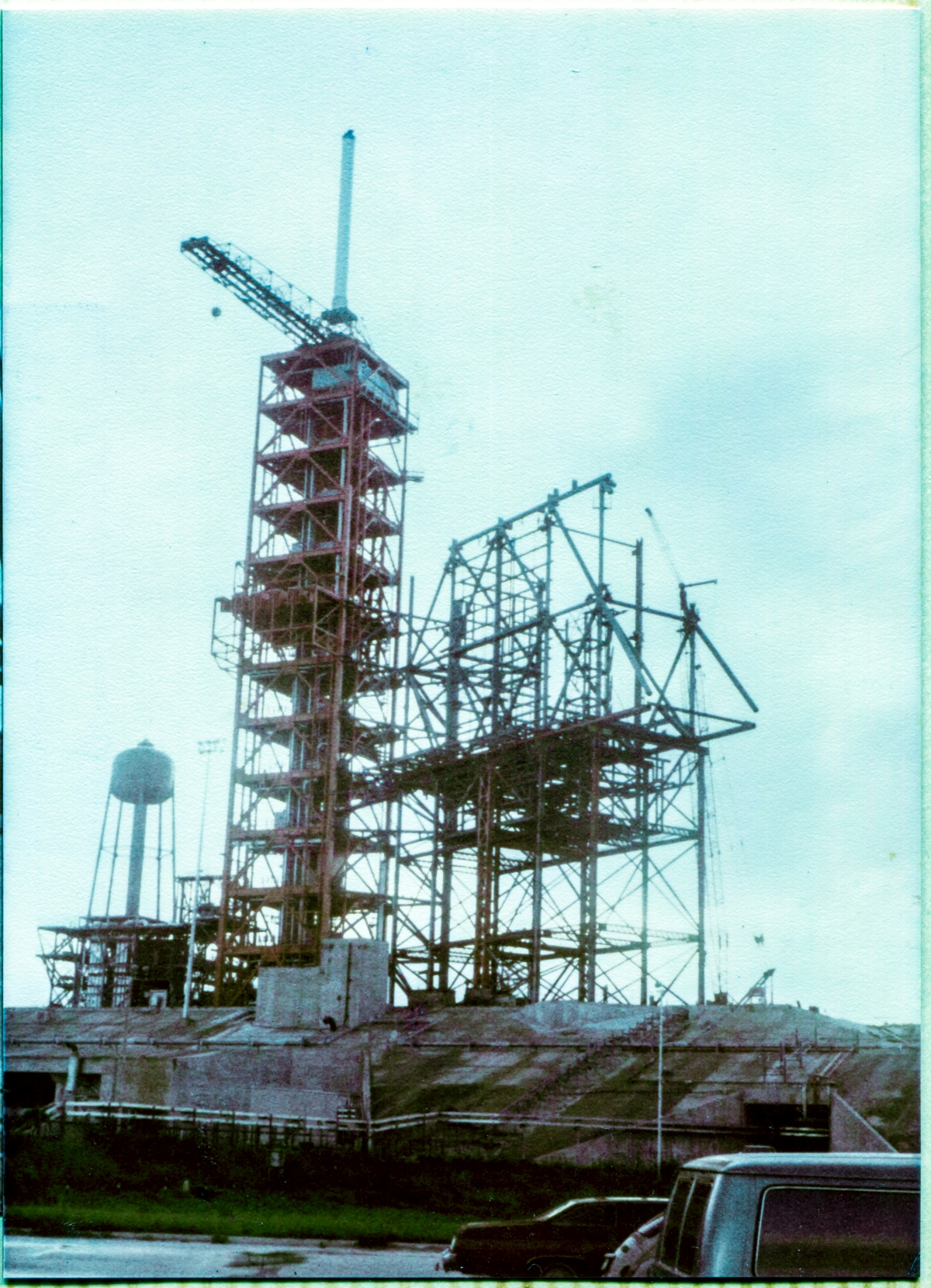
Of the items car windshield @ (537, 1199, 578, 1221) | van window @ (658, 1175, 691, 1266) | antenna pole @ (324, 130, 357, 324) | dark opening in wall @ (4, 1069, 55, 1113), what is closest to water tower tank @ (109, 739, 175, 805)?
dark opening in wall @ (4, 1069, 55, 1113)

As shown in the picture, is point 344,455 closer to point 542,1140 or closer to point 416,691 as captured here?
point 416,691

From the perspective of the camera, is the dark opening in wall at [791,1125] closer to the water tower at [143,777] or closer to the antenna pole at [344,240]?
the antenna pole at [344,240]

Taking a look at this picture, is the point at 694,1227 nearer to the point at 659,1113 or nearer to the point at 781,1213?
the point at 781,1213

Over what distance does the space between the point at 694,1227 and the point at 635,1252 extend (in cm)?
206

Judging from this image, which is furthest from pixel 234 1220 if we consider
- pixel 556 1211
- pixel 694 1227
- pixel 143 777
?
pixel 143 777

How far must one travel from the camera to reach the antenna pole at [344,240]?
63.7ft

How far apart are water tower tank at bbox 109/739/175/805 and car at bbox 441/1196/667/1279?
43.5 m

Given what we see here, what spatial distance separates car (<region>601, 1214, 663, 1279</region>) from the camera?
1334cm

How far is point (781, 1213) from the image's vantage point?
11656 mm

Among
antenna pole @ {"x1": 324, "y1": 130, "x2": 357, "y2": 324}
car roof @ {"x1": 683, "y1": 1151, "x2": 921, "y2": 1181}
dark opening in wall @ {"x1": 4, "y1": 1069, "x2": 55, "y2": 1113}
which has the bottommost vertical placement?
dark opening in wall @ {"x1": 4, "y1": 1069, "x2": 55, "y2": 1113}

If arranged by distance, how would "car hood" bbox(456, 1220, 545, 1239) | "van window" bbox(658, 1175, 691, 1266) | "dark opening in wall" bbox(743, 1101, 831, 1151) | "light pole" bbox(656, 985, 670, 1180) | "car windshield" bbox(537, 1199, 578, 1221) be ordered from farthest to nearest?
"dark opening in wall" bbox(743, 1101, 831, 1151) → "light pole" bbox(656, 985, 670, 1180) → "car windshield" bbox(537, 1199, 578, 1221) → "car hood" bbox(456, 1220, 545, 1239) → "van window" bbox(658, 1175, 691, 1266)

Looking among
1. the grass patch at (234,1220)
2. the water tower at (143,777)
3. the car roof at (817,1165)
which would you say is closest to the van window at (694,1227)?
the car roof at (817,1165)

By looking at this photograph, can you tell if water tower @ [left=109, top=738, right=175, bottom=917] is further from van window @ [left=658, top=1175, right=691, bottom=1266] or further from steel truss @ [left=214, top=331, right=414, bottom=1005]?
van window @ [left=658, top=1175, right=691, bottom=1266]

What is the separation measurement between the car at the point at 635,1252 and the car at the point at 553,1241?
1.56ft
